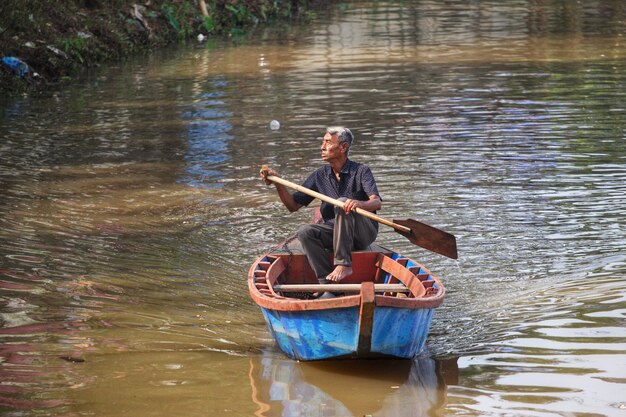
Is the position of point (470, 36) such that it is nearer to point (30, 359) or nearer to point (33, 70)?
point (33, 70)

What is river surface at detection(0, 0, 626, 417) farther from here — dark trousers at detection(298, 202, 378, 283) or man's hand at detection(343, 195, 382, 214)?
man's hand at detection(343, 195, 382, 214)

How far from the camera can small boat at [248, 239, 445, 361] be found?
7406 millimetres

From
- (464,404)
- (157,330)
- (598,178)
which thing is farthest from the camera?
(598,178)

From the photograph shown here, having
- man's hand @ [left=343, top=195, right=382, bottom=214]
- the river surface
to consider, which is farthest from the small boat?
man's hand @ [left=343, top=195, right=382, bottom=214]

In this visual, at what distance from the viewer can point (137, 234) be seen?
11844 mm

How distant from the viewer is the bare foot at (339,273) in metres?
8.58

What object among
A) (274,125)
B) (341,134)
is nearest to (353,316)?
(341,134)

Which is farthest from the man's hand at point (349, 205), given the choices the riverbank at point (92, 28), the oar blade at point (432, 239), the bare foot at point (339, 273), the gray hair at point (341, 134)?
the riverbank at point (92, 28)

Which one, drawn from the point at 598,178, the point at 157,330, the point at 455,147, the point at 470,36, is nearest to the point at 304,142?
the point at 455,147

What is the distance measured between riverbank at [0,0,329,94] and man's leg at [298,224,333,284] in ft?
47.8

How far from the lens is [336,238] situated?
8.64 metres

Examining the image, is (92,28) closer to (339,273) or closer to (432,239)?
(432,239)

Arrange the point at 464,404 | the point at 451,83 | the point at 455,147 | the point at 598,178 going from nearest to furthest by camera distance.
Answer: the point at 464,404 → the point at 598,178 → the point at 455,147 → the point at 451,83

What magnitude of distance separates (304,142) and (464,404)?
9.61 metres
